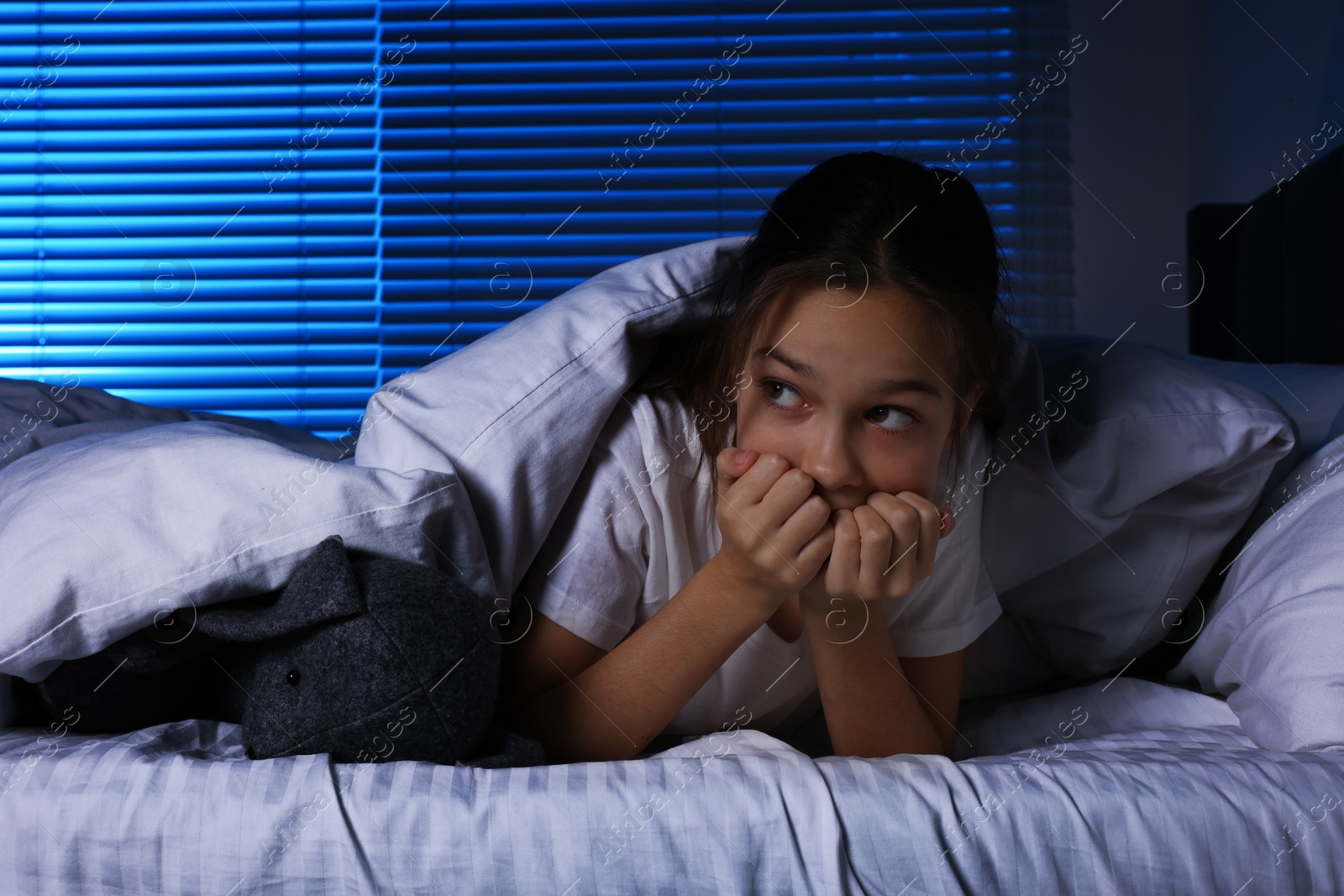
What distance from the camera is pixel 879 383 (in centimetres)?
69

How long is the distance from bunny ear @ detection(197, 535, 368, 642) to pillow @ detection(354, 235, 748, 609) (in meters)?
0.10

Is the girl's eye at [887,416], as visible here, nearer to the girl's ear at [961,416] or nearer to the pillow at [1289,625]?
the girl's ear at [961,416]

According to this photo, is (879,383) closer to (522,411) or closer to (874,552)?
(874,552)

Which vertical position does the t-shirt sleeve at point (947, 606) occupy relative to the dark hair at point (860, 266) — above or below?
below

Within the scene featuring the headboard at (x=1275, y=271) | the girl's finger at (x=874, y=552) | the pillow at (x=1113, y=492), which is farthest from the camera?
the headboard at (x=1275, y=271)

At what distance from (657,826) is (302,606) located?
254mm

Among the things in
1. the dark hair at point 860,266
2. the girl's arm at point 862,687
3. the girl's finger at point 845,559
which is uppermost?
the dark hair at point 860,266

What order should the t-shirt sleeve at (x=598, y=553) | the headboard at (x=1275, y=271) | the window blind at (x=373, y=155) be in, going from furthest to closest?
the window blind at (x=373, y=155) < the headboard at (x=1275, y=271) < the t-shirt sleeve at (x=598, y=553)

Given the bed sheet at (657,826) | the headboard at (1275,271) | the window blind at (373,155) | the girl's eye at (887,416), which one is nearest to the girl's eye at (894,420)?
the girl's eye at (887,416)

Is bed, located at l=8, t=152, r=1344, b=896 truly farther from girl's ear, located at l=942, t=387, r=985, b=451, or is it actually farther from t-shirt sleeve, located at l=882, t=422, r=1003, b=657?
girl's ear, located at l=942, t=387, r=985, b=451

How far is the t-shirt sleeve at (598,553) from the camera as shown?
2.47 feet

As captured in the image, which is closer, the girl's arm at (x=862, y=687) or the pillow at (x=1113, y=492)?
the girl's arm at (x=862, y=687)

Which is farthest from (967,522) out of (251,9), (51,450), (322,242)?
(251,9)

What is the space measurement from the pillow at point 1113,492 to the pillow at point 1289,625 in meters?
0.05
